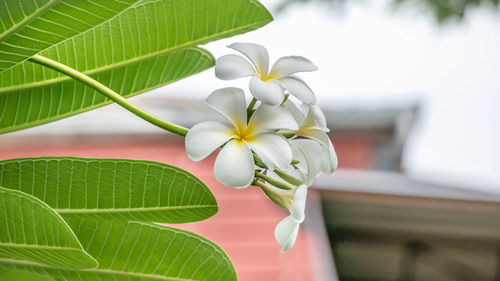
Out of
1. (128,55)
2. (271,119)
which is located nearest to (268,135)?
(271,119)

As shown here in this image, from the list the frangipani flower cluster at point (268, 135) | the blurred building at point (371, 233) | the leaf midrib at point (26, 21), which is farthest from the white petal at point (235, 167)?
the blurred building at point (371, 233)

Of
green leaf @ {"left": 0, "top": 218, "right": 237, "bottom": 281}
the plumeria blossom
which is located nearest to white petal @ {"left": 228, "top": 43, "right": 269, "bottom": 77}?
the plumeria blossom

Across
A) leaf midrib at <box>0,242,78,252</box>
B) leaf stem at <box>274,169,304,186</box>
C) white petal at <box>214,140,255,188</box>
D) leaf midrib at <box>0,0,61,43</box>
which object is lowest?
leaf midrib at <box>0,242,78,252</box>

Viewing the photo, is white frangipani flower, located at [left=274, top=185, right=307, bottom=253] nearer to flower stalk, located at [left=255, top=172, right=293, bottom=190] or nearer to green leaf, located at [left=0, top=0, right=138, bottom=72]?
flower stalk, located at [left=255, top=172, right=293, bottom=190]

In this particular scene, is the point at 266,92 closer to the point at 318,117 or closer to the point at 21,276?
the point at 318,117

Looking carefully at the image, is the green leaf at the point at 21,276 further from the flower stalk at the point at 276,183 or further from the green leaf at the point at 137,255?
the flower stalk at the point at 276,183

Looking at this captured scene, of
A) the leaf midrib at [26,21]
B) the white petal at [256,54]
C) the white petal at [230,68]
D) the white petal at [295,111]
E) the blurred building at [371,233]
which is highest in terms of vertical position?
the blurred building at [371,233]

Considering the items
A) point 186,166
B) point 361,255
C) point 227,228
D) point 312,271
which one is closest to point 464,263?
point 361,255
